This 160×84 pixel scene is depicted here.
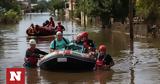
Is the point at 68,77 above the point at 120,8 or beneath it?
beneath

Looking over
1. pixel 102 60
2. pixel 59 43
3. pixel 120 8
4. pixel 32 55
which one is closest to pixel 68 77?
pixel 102 60

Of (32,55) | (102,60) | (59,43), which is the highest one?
(59,43)

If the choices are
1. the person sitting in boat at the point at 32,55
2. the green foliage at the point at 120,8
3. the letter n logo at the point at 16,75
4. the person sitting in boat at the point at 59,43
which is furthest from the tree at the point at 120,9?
the letter n logo at the point at 16,75

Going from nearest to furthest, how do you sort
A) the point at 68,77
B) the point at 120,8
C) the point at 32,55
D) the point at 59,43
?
the point at 68,77 < the point at 59,43 < the point at 32,55 < the point at 120,8

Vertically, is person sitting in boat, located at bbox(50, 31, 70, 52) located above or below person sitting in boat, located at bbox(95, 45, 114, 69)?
above

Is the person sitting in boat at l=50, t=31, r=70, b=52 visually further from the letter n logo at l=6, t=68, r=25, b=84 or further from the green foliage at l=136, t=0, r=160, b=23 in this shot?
the green foliage at l=136, t=0, r=160, b=23

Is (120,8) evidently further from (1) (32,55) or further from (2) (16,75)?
(2) (16,75)

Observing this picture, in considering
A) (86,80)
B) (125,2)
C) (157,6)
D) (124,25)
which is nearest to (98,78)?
(86,80)

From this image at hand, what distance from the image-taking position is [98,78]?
51.1 feet

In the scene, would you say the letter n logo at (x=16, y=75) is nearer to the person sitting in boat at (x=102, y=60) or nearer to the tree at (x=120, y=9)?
the person sitting in boat at (x=102, y=60)

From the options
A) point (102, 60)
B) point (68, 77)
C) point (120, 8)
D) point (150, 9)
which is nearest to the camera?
point (68, 77)

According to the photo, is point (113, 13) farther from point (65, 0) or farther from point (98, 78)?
point (65, 0)

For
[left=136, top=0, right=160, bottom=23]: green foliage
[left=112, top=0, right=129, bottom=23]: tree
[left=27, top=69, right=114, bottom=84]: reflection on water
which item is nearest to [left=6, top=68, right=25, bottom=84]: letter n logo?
[left=27, top=69, right=114, bottom=84]: reflection on water

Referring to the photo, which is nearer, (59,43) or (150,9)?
(59,43)
